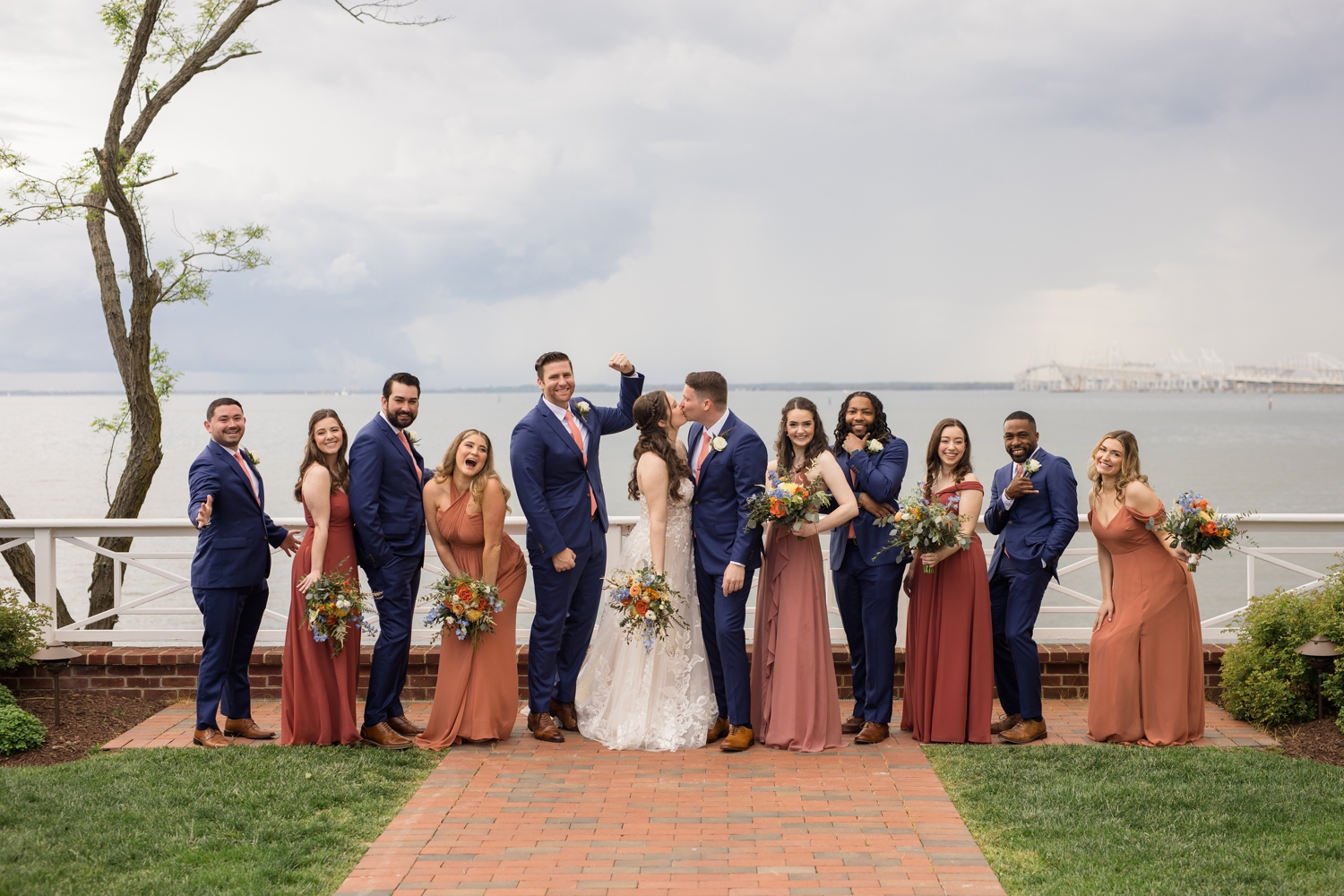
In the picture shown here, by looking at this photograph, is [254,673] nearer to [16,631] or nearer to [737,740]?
[16,631]

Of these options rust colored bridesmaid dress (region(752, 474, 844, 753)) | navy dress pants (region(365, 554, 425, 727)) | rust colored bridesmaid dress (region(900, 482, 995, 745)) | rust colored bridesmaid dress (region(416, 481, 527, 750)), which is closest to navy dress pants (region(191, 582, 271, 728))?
navy dress pants (region(365, 554, 425, 727))

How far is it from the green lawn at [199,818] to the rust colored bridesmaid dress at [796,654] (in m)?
2.03

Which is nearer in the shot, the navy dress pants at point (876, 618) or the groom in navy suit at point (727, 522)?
the groom in navy suit at point (727, 522)

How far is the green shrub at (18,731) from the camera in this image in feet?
21.5

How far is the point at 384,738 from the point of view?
21.5ft

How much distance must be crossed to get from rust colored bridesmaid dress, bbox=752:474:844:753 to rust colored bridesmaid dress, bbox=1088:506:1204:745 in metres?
1.68

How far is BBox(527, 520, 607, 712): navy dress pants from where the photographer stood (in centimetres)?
675

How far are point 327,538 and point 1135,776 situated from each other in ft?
15.5

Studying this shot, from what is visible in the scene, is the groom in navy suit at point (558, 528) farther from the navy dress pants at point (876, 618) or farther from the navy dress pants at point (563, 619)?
the navy dress pants at point (876, 618)

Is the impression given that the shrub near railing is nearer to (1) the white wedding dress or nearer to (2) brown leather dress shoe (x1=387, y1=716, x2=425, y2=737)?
(1) the white wedding dress

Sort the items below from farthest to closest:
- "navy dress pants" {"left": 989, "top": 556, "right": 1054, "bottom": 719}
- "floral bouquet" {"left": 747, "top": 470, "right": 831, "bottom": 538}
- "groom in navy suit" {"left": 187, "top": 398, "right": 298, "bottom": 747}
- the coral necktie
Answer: the coral necktie, "navy dress pants" {"left": 989, "top": 556, "right": 1054, "bottom": 719}, "groom in navy suit" {"left": 187, "top": 398, "right": 298, "bottom": 747}, "floral bouquet" {"left": 747, "top": 470, "right": 831, "bottom": 538}

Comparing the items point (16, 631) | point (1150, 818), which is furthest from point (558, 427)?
point (16, 631)

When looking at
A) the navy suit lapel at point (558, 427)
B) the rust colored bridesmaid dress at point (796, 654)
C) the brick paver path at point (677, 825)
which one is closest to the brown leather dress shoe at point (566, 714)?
the brick paver path at point (677, 825)

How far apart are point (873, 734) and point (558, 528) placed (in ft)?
7.48
